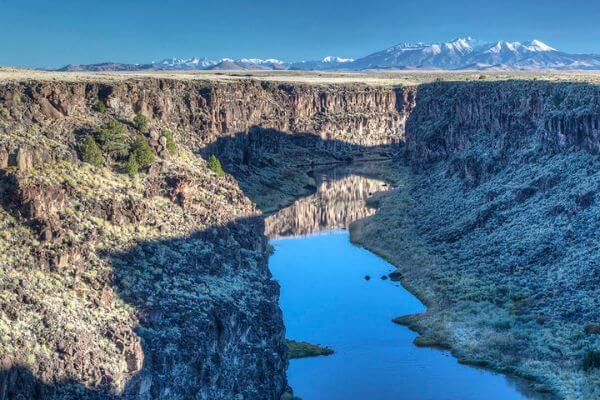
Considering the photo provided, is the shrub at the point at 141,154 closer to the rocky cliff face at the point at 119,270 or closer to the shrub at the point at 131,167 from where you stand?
the shrub at the point at 131,167

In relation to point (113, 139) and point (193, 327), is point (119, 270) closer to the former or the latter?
point (193, 327)

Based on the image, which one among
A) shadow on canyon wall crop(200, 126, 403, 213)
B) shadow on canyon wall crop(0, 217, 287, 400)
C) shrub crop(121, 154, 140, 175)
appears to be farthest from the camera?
shadow on canyon wall crop(200, 126, 403, 213)

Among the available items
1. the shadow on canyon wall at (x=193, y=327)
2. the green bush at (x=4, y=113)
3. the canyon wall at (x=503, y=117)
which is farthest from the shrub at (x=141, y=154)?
the canyon wall at (x=503, y=117)

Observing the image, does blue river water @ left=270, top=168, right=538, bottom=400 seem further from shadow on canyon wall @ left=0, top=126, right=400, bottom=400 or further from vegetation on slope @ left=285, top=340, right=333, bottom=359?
shadow on canyon wall @ left=0, top=126, right=400, bottom=400

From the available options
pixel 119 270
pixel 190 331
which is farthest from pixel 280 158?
pixel 190 331

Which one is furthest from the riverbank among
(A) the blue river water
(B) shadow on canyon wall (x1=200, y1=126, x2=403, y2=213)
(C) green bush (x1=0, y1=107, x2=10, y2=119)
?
(C) green bush (x1=0, y1=107, x2=10, y2=119)
